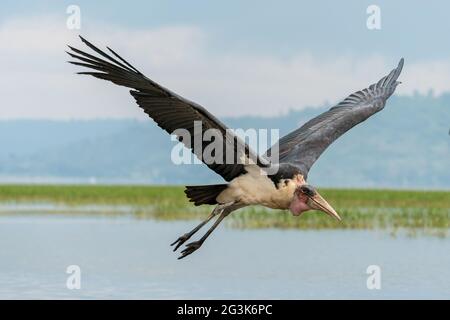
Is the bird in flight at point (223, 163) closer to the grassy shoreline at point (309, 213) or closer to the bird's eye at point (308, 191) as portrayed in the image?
the bird's eye at point (308, 191)

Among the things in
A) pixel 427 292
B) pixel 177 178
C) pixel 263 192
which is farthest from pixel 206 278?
pixel 177 178

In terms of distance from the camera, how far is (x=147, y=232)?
28.6 m

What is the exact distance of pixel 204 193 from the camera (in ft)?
38.9

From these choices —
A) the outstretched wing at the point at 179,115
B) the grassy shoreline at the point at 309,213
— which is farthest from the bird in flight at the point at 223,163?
the grassy shoreline at the point at 309,213

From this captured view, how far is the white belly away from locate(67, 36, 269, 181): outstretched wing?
0.11 metres

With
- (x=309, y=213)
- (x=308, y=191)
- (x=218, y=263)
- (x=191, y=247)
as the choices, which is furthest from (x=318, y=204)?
(x=309, y=213)

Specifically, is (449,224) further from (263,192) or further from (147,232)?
(263,192)

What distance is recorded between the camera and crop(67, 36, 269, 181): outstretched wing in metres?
10.4

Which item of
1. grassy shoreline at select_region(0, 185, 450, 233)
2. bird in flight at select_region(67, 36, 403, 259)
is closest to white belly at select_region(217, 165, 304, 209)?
bird in flight at select_region(67, 36, 403, 259)

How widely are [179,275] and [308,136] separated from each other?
729 cm

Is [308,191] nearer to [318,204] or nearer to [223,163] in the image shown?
[318,204]

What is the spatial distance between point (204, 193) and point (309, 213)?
19.7m

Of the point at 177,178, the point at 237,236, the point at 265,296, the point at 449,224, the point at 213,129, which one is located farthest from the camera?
the point at 177,178

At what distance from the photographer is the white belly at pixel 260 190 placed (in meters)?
11.3
